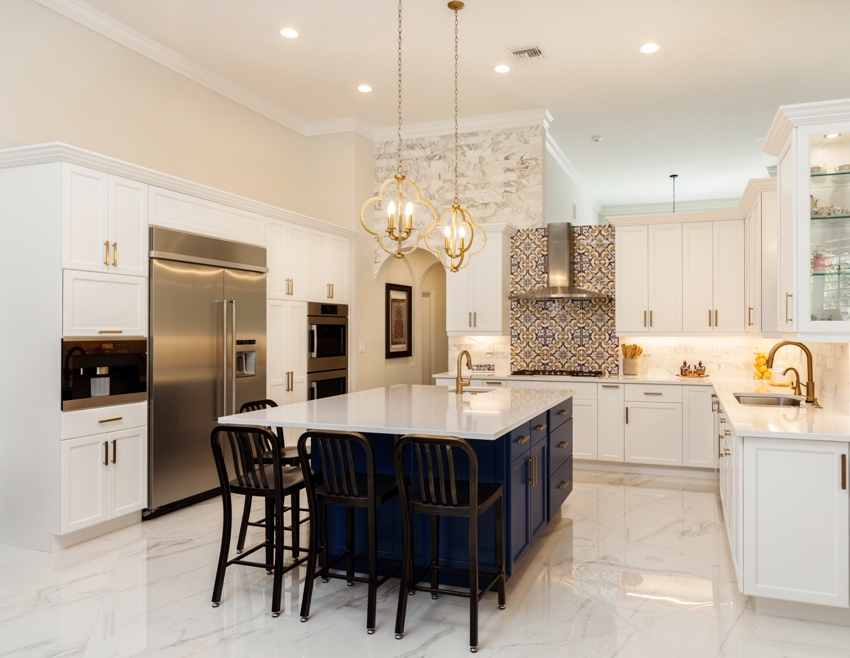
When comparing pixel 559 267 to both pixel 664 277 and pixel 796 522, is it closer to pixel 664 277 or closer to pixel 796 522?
pixel 664 277

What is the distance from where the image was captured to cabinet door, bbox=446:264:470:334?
6.76 meters

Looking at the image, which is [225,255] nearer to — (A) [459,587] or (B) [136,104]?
(B) [136,104]

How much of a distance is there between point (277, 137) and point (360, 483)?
4.64 m

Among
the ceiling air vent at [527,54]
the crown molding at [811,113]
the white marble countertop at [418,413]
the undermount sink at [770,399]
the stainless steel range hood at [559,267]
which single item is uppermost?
the ceiling air vent at [527,54]

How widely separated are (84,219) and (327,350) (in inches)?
113

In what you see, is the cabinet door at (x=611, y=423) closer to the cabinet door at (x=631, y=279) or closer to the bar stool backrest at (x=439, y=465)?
the cabinet door at (x=631, y=279)

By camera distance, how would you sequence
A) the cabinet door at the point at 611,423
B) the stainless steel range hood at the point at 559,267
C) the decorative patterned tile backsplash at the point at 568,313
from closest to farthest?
the cabinet door at the point at 611,423 → the stainless steel range hood at the point at 559,267 → the decorative patterned tile backsplash at the point at 568,313

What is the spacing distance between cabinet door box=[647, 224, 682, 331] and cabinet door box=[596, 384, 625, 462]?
755 millimetres

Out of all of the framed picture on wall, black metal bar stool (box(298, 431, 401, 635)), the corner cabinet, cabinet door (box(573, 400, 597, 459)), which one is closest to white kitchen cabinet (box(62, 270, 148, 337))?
black metal bar stool (box(298, 431, 401, 635))

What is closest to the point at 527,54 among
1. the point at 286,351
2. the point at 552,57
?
the point at 552,57

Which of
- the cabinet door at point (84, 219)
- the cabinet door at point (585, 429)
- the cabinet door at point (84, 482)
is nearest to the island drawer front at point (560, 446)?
the cabinet door at point (585, 429)

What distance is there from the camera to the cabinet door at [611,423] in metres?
6.01

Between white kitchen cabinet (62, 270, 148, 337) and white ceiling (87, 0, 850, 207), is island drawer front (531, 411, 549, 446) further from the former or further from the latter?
white ceiling (87, 0, 850, 207)

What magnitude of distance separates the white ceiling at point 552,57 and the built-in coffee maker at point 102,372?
94.8 inches
